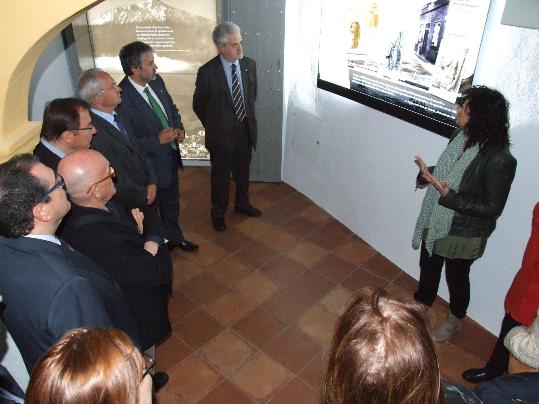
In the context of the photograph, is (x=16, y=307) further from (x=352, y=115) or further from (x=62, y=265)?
(x=352, y=115)

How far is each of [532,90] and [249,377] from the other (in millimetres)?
2581

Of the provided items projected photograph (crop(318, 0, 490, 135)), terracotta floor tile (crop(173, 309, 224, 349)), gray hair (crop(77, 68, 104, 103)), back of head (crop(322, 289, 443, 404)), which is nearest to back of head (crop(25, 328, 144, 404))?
back of head (crop(322, 289, 443, 404))

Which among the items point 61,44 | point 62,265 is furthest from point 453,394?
point 61,44

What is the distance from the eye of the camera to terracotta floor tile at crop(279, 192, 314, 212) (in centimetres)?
496

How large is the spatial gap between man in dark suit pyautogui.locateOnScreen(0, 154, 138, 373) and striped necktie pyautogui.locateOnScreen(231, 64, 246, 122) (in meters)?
2.64

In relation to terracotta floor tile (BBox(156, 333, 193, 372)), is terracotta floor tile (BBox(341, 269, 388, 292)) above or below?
above

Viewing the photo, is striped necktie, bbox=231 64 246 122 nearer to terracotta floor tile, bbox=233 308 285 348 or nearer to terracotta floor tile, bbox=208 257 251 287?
terracotta floor tile, bbox=208 257 251 287

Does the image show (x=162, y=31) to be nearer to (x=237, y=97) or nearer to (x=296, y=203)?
(x=237, y=97)

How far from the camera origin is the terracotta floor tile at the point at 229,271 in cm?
378

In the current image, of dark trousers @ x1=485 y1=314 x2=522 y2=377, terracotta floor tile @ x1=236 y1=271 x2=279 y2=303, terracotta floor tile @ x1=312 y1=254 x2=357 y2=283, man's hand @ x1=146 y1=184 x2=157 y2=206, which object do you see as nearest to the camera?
dark trousers @ x1=485 y1=314 x2=522 y2=377

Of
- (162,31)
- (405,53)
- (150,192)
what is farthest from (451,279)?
(162,31)

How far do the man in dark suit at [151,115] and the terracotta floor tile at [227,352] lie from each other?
2.79 feet

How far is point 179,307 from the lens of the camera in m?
3.46

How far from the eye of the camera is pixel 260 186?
5410 mm
